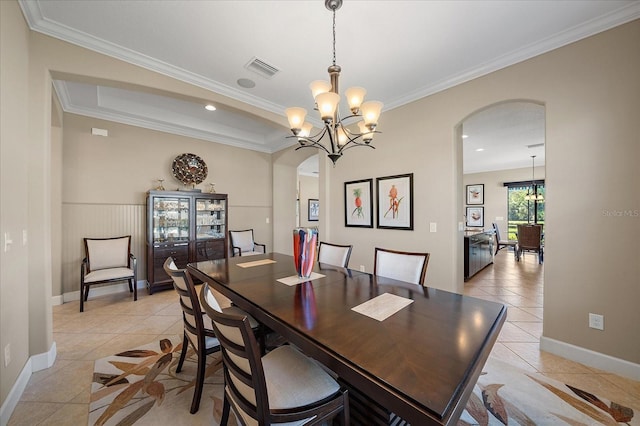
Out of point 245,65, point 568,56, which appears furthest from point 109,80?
point 568,56

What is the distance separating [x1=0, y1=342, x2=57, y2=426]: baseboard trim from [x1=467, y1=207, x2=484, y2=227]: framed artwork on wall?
33.7 ft

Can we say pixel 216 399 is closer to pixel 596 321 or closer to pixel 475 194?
pixel 596 321

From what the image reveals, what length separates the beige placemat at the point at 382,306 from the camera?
4.33 ft

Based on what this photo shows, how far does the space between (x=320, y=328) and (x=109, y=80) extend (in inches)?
119

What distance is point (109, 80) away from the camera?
2.40 metres

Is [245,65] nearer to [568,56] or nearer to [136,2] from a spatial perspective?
[136,2]

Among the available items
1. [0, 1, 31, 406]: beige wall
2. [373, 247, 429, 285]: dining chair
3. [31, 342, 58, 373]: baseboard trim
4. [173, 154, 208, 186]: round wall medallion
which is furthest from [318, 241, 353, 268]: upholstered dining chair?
[173, 154, 208, 186]: round wall medallion

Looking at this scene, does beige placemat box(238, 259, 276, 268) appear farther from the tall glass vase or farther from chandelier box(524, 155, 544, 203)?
chandelier box(524, 155, 544, 203)

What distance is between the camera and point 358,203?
3.97 metres

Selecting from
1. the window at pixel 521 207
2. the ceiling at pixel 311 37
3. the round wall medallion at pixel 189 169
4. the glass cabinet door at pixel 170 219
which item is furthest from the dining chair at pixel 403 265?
the window at pixel 521 207

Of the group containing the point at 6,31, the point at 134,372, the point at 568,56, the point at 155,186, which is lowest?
the point at 134,372

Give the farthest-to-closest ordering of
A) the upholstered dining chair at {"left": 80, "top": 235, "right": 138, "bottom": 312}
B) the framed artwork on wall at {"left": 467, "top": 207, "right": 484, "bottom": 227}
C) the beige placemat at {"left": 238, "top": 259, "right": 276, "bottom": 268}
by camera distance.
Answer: the framed artwork on wall at {"left": 467, "top": 207, "right": 484, "bottom": 227} → the upholstered dining chair at {"left": 80, "top": 235, "right": 138, "bottom": 312} → the beige placemat at {"left": 238, "top": 259, "right": 276, "bottom": 268}

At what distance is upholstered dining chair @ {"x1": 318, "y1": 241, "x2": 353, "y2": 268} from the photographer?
2.65 metres

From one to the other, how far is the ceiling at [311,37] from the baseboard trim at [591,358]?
2744mm
